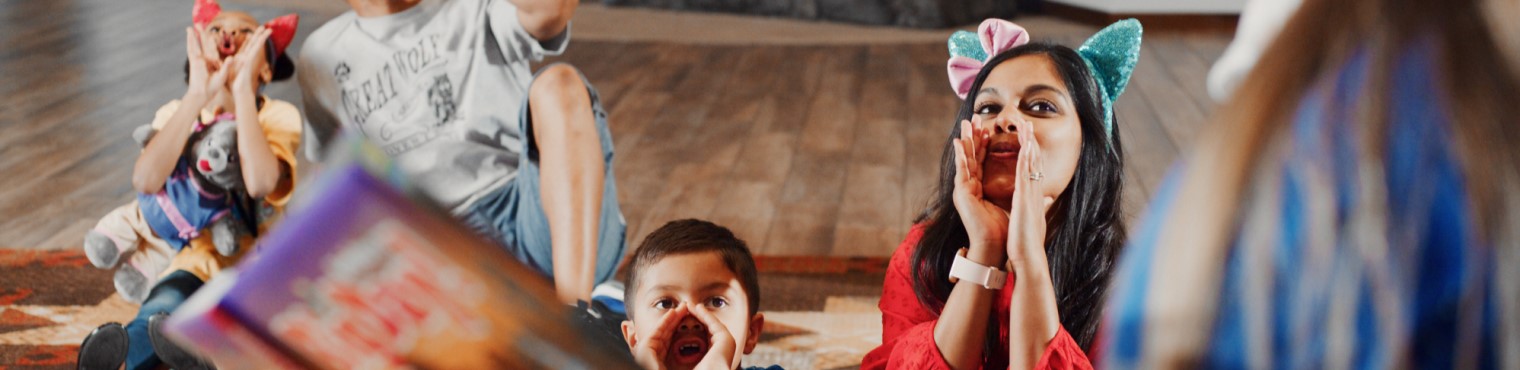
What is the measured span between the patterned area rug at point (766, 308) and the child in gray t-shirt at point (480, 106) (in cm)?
50

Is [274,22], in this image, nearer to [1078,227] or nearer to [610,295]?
[610,295]

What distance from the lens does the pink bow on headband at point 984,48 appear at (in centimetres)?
135

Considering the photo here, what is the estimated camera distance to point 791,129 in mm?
4406

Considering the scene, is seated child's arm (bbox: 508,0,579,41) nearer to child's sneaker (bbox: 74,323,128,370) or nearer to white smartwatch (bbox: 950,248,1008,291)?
child's sneaker (bbox: 74,323,128,370)

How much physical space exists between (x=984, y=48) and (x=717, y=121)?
3.18 meters

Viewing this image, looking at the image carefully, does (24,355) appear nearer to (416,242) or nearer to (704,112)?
(416,242)

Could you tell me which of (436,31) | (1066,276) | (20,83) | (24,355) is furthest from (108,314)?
(20,83)

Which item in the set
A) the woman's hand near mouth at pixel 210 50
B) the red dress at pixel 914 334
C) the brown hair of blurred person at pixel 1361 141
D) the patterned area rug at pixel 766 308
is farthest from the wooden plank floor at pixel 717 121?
the brown hair of blurred person at pixel 1361 141

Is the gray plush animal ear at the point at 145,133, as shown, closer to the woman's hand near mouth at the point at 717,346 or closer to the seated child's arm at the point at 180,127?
the seated child's arm at the point at 180,127

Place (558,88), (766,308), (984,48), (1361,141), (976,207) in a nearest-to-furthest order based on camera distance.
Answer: (1361,141), (976,207), (984,48), (558,88), (766,308)

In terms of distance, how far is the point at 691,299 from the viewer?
1.33 meters

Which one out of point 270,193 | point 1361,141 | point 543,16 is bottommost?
point 270,193

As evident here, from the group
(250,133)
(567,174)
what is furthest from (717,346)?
(250,133)

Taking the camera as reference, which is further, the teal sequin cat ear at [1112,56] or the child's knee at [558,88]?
the child's knee at [558,88]
